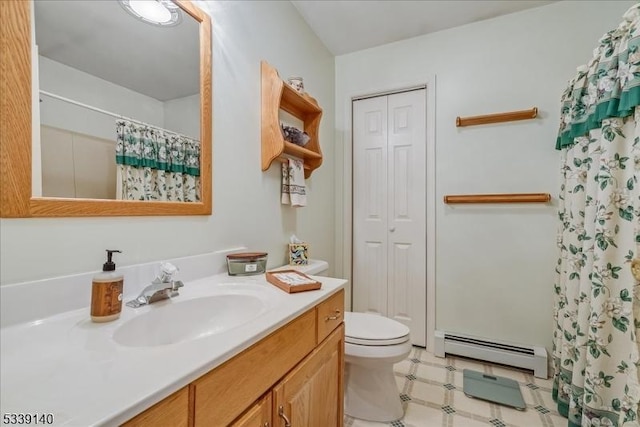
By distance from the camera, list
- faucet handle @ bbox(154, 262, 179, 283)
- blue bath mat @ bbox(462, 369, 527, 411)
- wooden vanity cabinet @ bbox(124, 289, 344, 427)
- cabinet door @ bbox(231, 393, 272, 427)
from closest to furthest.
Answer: wooden vanity cabinet @ bbox(124, 289, 344, 427), cabinet door @ bbox(231, 393, 272, 427), faucet handle @ bbox(154, 262, 179, 283), blue bath mat @ bbox(462, 369, 527, 411)

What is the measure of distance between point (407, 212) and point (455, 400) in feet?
4.10

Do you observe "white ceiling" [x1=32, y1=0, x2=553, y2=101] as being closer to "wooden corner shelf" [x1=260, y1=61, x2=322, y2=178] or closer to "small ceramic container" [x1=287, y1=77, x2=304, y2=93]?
"wooden corner shelf" [x1=260, y1=61, x2=322, y2=178]

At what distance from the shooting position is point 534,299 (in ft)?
6.28

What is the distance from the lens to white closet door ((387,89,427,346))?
7.27ft

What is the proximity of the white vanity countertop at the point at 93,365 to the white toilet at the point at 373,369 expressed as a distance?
Answer: 79 cm

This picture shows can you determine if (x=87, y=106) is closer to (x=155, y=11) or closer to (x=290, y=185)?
(x=155, y=11)

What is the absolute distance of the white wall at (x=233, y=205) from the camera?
76cm

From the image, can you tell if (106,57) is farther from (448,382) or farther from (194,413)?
(448,382)

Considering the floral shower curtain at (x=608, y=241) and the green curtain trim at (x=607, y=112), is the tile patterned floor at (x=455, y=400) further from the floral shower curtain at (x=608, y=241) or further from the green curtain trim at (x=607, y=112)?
the green curtain trim at (x=607, y=112)

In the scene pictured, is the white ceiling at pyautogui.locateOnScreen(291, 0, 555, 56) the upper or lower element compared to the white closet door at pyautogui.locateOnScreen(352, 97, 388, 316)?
upper

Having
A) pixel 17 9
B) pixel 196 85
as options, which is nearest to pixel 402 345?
pixel 196 85

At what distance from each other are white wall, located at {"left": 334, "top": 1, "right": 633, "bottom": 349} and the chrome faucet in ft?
6.06

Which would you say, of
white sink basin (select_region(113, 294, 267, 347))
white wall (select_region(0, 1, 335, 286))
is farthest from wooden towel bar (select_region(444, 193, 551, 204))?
white sink basin (select_region(113, 294, 267, 347))

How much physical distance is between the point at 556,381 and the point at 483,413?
0.48 m
